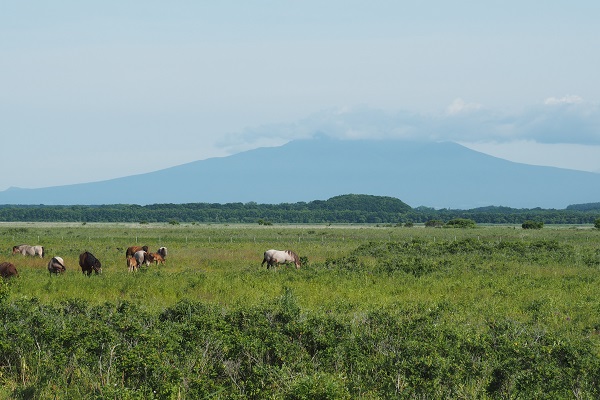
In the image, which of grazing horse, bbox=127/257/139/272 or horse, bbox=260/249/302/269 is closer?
grazing horse, bbox=127/257/139/272

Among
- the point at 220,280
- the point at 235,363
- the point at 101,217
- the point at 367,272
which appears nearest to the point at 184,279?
the point at 220,280

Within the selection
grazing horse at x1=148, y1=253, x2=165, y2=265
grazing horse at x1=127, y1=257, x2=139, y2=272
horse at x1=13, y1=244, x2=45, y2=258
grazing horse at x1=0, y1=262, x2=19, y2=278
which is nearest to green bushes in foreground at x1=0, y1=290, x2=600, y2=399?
grazing horse at x1=0, y1=262, x2=19, y2=278

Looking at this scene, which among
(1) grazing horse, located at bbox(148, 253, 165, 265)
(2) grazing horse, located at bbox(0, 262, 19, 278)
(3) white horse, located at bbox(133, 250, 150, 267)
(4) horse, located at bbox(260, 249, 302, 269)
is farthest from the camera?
(1) grazing horse, located at bbox(148, 253, 165, 265)

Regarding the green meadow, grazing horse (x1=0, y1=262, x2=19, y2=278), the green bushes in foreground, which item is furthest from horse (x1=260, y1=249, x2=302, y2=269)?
the green bushes in foreground

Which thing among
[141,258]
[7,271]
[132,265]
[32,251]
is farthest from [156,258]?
[7,271]

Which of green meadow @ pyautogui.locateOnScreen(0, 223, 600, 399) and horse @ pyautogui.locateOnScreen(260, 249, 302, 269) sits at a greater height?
horse @ pyautogui.locateOnScreen(260, 249, 302, 269)

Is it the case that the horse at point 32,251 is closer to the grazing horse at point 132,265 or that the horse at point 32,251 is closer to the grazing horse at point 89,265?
the grazing horse at point 132,265

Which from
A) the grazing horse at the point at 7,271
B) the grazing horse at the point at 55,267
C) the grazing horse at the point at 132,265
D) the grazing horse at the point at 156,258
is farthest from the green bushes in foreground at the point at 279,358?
the grazing horse at the point at 156,258

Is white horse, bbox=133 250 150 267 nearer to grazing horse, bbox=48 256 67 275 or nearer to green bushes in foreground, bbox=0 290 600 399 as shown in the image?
grazing horse, bbox=48 256 67 275

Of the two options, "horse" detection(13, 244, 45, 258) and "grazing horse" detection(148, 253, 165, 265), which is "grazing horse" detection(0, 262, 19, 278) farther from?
"horse" detection(13, 244, 45, 258)

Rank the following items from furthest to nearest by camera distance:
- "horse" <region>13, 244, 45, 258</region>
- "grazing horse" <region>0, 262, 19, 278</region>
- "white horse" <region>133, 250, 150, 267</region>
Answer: "horse" <region>13, 244, 45, 258</region>, "white horse" <region>133, 250, 150, 267</region>, "grazing horse" <region>0, 262, 19, 278</region>

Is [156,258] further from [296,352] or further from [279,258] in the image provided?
[296,352]

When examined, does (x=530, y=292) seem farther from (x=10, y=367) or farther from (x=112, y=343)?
(x=10, y=367)

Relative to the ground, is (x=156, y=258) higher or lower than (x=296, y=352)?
higher
